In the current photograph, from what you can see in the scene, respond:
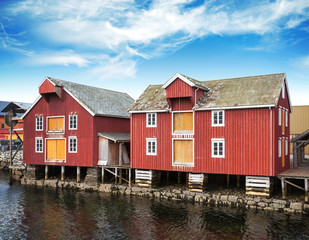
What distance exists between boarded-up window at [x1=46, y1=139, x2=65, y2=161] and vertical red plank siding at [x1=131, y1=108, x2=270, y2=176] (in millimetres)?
9935

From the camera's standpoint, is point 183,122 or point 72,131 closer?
point 183,122

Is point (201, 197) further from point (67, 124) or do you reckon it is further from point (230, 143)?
point (67, 124)

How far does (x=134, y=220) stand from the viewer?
824 inches

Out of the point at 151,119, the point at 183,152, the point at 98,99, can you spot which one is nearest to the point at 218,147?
the point at 183,152

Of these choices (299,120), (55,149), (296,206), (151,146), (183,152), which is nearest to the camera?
(296,206)

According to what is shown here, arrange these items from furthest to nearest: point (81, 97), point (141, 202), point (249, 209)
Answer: point (81, 97)
point (141, 202)
point (249, 209)

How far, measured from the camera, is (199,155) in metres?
26.2

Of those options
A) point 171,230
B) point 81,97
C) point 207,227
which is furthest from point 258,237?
point 81,97

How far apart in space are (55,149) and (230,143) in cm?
1848

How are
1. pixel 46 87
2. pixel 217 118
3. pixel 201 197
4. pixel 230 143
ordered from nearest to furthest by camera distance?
pixel 230 143, pixel 201 197, pixel 217 118, pixel 46 87

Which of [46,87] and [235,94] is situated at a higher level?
[46,87]

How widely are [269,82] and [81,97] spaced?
59.4 feet

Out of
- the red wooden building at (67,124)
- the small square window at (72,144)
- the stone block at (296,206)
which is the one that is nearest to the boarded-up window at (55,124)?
the red wooden building at (67,124)

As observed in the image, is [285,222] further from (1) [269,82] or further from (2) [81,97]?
(2) [81,97]
